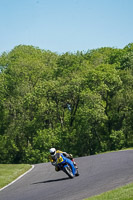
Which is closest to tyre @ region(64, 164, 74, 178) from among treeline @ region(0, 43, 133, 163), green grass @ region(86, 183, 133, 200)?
green grass @ region(86, 183, 133, 200)

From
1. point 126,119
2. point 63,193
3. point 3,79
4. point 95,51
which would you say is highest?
point 95,51

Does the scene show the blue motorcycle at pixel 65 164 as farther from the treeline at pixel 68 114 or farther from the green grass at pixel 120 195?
the treeline at pixel 68 114

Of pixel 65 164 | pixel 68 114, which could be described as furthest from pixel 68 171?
pixel 68 114

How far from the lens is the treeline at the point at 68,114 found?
58656mm

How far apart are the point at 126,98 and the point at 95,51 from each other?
31244mm

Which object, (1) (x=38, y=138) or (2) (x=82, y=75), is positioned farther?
(2) (x=82, y=75)

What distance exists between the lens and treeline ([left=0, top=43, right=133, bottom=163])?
5866cm

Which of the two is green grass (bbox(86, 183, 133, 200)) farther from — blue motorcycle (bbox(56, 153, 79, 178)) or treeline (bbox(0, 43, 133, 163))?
treeline (bbox(0, 43, 133, 163))

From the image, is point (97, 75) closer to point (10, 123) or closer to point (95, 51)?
point (10, 123)

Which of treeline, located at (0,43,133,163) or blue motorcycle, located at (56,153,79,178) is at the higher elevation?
treeline, located at (0,43,133,163)

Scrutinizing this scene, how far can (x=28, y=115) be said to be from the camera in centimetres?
6356

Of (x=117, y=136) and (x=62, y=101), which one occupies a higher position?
(x=62, y=101)


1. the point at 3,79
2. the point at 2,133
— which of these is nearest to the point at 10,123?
the point at 2,133

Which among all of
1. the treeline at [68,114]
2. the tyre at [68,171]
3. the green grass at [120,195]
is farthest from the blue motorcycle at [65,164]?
the treeline at [68,114]
